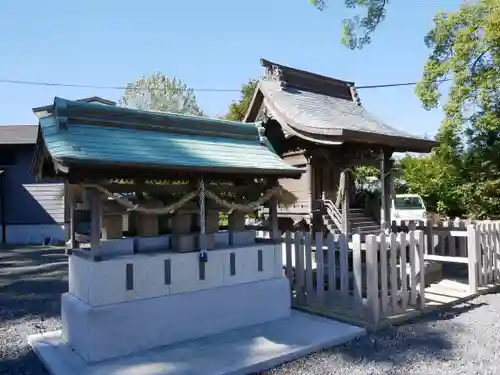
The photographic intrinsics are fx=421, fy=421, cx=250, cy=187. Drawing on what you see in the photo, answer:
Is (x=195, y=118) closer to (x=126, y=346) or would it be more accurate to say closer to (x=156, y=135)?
(x=156, y=135)

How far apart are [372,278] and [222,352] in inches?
89.1

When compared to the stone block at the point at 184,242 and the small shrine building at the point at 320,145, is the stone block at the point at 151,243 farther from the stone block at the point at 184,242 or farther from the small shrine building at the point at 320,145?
the small shrine building at the point at 320,145

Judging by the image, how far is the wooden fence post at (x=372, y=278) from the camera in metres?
5.67

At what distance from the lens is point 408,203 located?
20.7 metres

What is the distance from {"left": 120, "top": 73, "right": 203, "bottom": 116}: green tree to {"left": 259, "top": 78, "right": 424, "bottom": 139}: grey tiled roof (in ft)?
96.7

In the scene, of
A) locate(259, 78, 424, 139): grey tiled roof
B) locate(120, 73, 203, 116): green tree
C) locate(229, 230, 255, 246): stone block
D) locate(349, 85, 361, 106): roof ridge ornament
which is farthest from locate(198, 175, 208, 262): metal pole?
locate(120, 73, 203, 116): green tree

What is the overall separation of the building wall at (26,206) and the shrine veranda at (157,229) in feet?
46.6

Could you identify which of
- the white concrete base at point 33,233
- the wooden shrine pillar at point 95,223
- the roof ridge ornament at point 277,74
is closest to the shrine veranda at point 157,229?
the wooden shrine pillar at point 95,223

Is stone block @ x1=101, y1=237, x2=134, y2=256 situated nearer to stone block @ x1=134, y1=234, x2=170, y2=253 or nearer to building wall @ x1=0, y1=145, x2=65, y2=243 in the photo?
stone block @ x1=134, y1=234, x2=170, y2=253

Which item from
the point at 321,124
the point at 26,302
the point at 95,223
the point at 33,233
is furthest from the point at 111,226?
the point at 33,233

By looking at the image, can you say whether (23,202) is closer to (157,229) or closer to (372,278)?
(157,229)

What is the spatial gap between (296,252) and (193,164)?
267 cm

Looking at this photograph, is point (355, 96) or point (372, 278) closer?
point (372, 278)

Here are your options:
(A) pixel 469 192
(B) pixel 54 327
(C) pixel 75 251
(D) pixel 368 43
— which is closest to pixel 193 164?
(C) pixel 75 251
